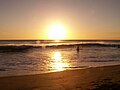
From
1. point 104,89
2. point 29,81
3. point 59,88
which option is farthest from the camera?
point 29,81

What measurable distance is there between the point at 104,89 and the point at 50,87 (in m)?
2.48

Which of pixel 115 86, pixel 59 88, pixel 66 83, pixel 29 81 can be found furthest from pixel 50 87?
pixel 115 86

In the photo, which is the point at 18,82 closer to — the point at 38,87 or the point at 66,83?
the point at 38,87

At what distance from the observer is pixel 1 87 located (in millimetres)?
10750

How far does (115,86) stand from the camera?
1036 cm

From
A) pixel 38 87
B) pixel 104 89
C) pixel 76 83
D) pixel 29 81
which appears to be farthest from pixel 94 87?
pixel 29 81

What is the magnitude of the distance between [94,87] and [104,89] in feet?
Result: 2.10

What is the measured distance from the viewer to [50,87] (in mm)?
10680

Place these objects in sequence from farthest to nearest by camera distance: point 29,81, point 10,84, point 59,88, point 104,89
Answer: point 29,81, point 10,84, point 59,88, point 104,89

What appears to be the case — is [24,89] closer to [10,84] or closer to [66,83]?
[10,84]

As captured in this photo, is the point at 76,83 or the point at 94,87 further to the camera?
the point at 76,83

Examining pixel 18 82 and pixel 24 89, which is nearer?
pixel 24 89

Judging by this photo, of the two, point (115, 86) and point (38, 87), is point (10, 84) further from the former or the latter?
point (115, 86)

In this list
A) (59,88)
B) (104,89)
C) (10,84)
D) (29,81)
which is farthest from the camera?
(29,81)
